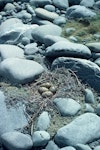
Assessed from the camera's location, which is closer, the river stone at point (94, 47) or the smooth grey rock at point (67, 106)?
the smooth grey rock at point (67, 106)

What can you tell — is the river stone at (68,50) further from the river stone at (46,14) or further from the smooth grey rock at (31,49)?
the river stone at (46,14)

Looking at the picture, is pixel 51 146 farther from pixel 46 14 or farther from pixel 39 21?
pixel 46 14

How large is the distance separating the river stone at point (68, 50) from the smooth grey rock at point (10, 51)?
29 cm

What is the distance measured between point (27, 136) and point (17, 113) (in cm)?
25

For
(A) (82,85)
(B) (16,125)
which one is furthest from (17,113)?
(A) (82,85)

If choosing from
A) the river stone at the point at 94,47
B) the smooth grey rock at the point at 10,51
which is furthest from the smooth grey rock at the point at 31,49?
the river stone at the point at 94,47

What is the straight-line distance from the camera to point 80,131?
2.92 metres

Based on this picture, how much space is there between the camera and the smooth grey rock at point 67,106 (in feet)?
10.2

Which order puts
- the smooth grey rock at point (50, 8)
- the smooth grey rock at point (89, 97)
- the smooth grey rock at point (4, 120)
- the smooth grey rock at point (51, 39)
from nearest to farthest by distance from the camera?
the smooth grey rock at point (4, 120) < the smooth grey rock at point (89, 97) < the smooth grey rock at point (51, 39) < the smooth grey rock at point (50, 8)

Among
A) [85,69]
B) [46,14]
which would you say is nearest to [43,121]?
[85,69]

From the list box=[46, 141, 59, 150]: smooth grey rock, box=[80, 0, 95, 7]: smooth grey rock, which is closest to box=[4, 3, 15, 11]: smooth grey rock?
box=[80, 0, 95, 7]: smooth grey rock

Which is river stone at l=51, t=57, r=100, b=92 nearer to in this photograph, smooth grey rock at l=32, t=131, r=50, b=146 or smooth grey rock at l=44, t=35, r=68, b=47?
smooth grey rock at l=44, t=35, r=68, b=47

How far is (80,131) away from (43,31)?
154 cm

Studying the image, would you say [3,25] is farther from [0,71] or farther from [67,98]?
[67,98]
